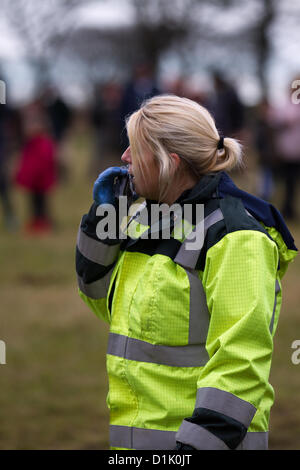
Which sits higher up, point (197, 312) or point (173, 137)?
point (173, 137)

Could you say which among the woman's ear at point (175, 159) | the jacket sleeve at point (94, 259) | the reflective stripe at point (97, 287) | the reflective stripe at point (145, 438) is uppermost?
the woman's ear at point (175, 159)

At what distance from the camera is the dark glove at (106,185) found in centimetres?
221

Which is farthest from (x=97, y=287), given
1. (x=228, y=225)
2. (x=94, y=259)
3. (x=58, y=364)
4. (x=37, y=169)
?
(x=37, y=169)

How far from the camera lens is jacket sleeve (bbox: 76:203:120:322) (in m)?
2.27

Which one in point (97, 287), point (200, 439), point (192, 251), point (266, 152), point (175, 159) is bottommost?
point (266, 152)

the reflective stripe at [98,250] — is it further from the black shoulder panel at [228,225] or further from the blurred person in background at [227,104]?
the blurred person in background at [227,104]

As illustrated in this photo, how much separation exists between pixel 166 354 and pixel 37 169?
294 inches

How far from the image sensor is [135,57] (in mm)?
26250

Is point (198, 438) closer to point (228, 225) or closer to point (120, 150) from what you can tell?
point (228, 225)

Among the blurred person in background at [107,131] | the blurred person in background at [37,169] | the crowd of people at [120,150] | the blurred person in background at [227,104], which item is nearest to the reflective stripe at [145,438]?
the crowd of people at [120,150]

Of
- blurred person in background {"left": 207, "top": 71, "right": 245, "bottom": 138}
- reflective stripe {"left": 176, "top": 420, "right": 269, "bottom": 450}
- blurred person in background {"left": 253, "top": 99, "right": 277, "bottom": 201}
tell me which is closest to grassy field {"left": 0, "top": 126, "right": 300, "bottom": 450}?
reflective stripe {"left": 176, "top": 420, "right": 269, "bottom": 450}

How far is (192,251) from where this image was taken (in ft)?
6.50

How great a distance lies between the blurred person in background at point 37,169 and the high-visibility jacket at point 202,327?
7094mm
